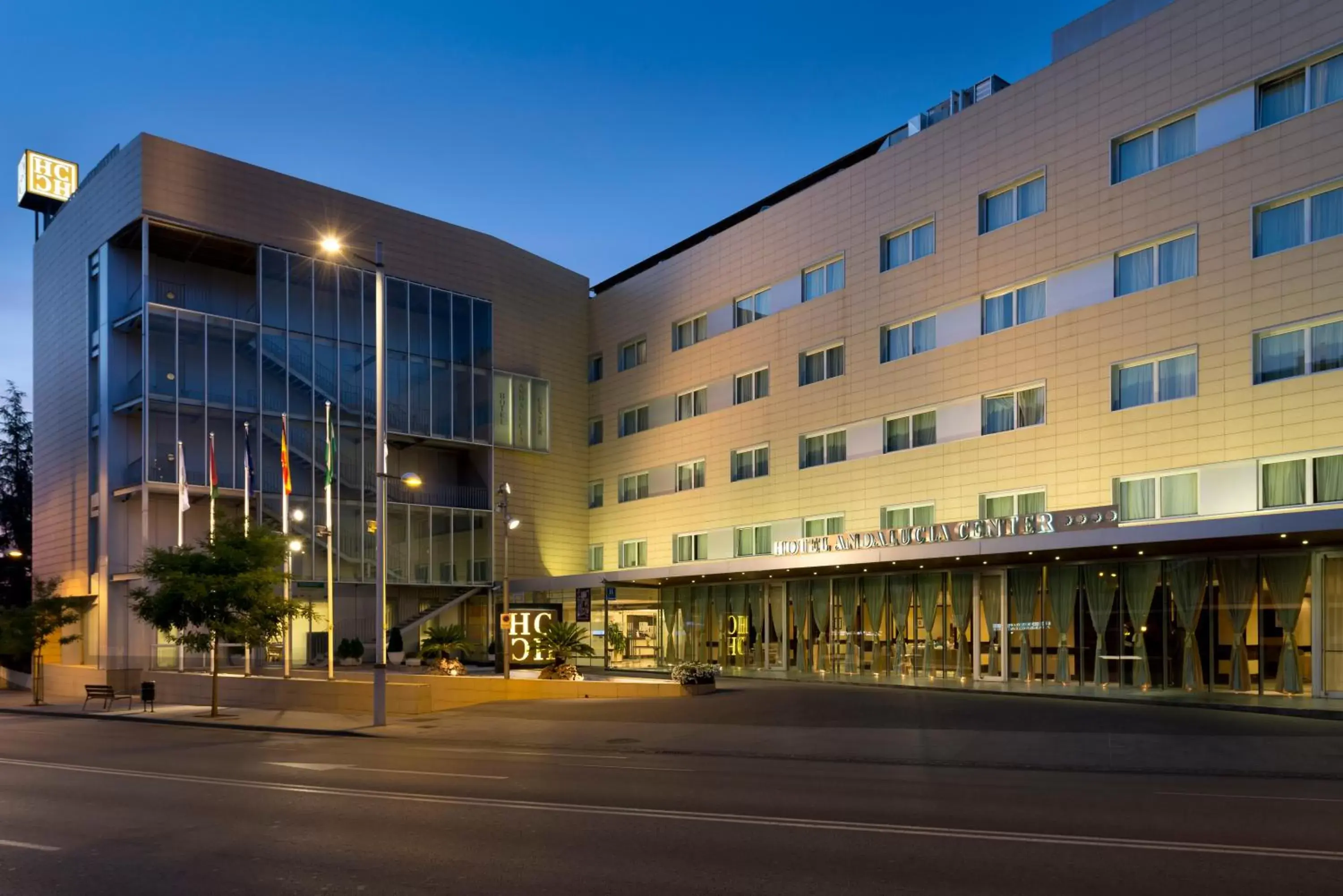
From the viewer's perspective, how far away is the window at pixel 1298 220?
28391 mm

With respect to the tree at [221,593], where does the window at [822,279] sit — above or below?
above

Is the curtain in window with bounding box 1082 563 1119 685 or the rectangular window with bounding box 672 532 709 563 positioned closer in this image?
the curtain in window with bounding box 1082 563 1119 685

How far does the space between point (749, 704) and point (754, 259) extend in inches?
1007

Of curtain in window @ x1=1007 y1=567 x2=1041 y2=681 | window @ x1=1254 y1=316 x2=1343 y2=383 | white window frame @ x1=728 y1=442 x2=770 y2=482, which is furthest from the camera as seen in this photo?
white window frame @ x1=728 y1=442 x2=770 y2=482

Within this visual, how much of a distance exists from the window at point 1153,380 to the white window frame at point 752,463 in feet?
55.1

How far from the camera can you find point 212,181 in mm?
48438

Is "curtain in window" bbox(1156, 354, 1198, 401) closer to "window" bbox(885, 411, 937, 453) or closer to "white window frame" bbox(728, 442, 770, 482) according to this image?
"window" bbox(885, 411, 937, 453)

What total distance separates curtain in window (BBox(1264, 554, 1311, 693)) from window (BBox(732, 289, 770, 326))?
2515cm

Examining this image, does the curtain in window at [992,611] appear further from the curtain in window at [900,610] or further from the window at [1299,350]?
the window at [1299,350]

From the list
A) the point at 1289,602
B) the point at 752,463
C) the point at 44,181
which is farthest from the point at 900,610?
the point at 44,181

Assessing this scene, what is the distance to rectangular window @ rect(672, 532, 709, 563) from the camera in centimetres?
5050

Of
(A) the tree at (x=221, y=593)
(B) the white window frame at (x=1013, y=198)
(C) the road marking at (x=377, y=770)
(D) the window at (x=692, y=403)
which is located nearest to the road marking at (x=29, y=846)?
(C) the road marking at (x=377, y=770)

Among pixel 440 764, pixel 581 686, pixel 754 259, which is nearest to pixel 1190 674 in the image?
pixel 581 686

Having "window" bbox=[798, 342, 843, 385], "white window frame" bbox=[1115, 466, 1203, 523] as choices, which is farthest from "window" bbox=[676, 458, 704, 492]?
"white window frame" bbox=[1115, 466, 1203, 523]
